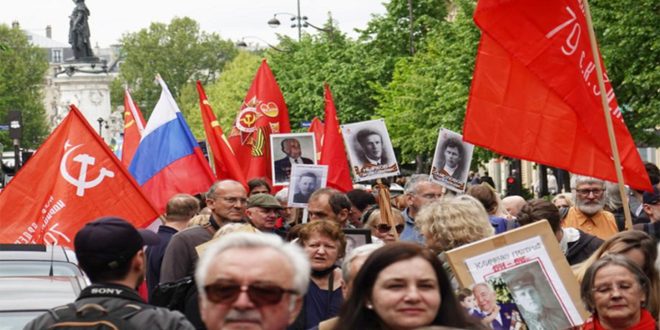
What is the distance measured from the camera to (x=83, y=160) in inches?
450

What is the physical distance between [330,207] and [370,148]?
5303 millimetres

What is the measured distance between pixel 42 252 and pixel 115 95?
135 m

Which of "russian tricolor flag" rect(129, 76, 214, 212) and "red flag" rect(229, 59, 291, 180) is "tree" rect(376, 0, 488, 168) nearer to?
"red flag" rect(229, 59, 291, 180)

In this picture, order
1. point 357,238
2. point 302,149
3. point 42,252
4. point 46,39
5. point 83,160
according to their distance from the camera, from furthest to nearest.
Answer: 1. point 46,39
2. point 302,149
3. point 83,160
4. point 357,238
5. point 42,252

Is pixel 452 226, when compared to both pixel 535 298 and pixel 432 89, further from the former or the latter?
pixel 432 89

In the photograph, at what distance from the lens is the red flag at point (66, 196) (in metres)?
11.0

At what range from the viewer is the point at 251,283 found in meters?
4.12

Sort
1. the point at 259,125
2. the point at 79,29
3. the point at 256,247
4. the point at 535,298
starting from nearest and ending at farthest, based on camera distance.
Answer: the point at 256,247 → the point at 535,298 → the point at 259,125 → the point at 79,29

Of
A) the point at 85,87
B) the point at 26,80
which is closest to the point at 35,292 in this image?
the point at 85,87

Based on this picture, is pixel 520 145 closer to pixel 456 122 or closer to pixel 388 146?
pixel 388 146

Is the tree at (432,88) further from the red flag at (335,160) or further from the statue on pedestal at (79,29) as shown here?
the statue on pedestal at (79,29)

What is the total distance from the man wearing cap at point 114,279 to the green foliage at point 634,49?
899 inches

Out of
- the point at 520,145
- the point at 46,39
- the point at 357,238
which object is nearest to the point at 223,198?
the point at 357,238

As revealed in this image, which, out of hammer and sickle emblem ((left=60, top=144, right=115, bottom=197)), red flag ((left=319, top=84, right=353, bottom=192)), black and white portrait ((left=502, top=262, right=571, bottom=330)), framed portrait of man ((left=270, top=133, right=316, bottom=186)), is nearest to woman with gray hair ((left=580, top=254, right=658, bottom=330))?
black and white portrait ((left=502, top=262, right=571, bottom=330))
